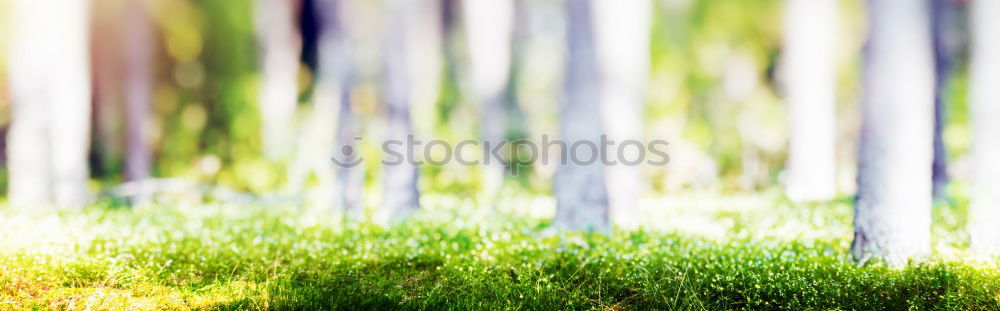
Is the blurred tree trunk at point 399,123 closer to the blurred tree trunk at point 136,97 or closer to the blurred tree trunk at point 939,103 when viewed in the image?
the blurred tree trunk at point 136,97

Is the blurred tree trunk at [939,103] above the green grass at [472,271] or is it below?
above

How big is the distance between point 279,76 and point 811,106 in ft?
49.6

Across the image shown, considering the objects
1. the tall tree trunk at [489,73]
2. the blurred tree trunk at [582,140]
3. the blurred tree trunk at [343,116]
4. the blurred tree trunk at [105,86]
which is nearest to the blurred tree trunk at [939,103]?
the blurred tree trunk at [582,140]

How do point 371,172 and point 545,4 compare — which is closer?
point 371,172

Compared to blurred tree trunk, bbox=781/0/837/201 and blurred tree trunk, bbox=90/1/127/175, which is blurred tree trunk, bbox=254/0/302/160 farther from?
blurred tree trunk, bbox=781/0/837/201

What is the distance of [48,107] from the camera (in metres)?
14.4

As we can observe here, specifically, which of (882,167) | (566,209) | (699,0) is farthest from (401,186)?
(699,0)

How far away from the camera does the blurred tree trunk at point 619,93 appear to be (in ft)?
34.0

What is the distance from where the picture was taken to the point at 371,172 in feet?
66.7

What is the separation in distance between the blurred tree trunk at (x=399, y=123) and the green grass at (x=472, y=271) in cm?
238

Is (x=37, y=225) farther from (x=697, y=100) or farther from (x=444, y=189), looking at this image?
(x=697, y=100)

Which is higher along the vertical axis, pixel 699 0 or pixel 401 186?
pixel 699 0

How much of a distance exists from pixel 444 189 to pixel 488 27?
503 centimetres

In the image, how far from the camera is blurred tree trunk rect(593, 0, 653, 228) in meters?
10.4
